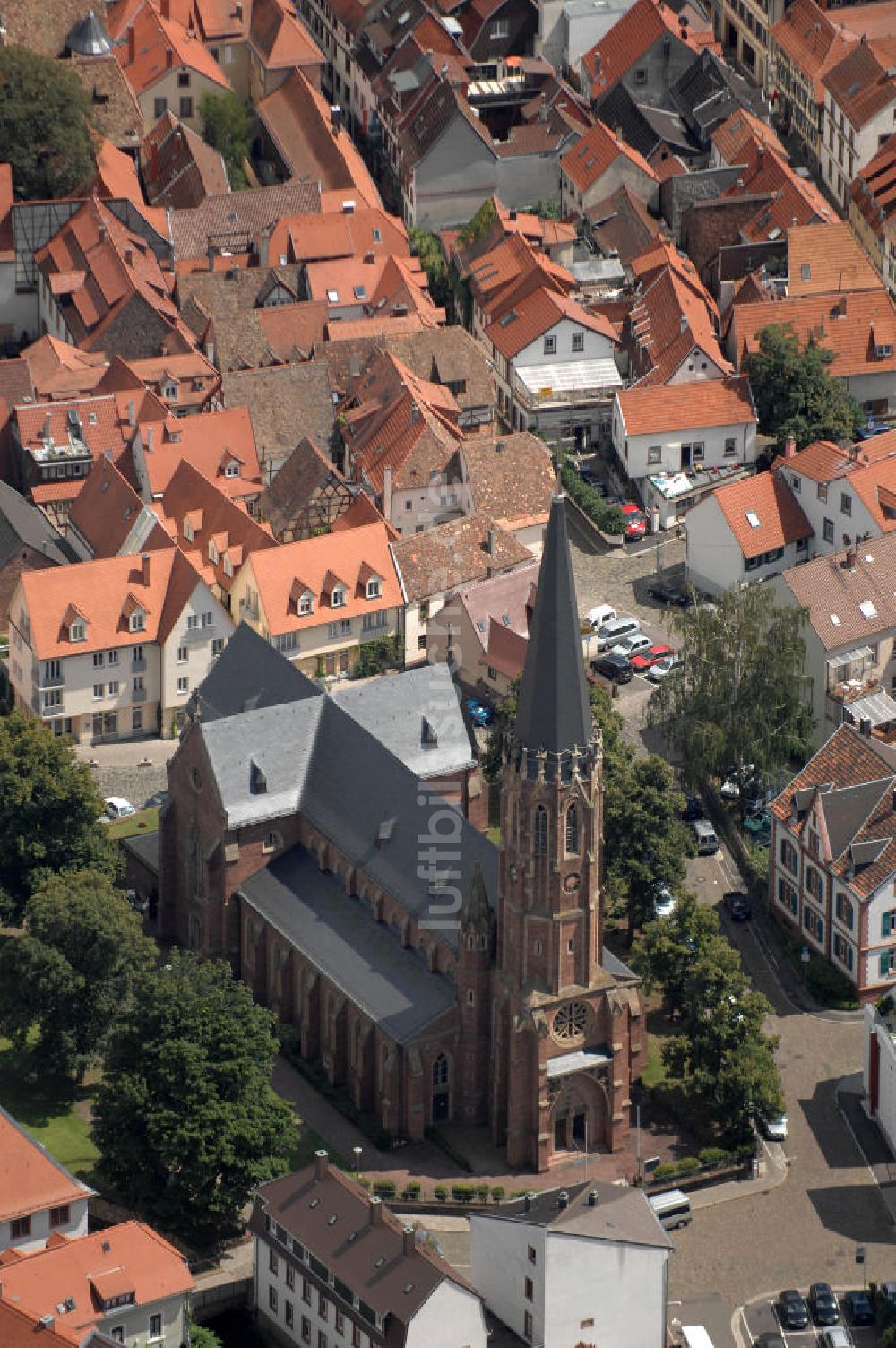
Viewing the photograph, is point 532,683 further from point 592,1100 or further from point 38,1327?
point 38,1327

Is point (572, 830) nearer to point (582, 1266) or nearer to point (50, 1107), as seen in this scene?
point (582, 1266)

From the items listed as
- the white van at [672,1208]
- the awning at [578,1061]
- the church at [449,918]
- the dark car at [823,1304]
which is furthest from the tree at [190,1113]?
the dark car at [823,1304]

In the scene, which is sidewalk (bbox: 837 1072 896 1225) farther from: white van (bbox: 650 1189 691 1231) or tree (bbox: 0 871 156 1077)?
tree (bbox: 0 871 156 1077)

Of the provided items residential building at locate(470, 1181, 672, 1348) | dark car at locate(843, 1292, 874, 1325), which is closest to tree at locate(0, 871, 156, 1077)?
residential building at locate(470, 1181, 672, 1348)

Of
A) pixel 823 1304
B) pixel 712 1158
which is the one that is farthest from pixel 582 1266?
pixel 712 1158

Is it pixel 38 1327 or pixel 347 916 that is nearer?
pixel 38 1327

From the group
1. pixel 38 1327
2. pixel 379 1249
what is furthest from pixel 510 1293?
pixel 38 1327

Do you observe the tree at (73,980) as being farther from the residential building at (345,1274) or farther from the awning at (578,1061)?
the awning at (578,1061)
